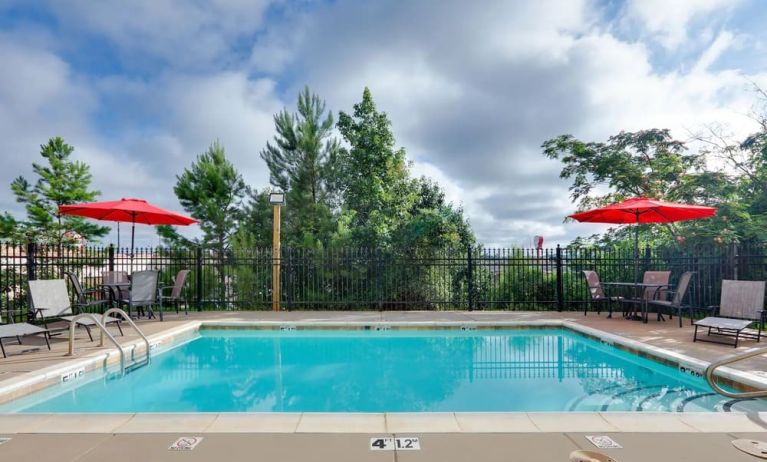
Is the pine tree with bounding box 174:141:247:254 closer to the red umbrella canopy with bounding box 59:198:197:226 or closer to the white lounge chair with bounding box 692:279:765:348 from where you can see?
the red umbrella canopy with bounding box 59:198:197:226

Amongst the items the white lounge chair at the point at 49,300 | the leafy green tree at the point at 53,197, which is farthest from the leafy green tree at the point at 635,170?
the leafy green tree at the point at 53,197

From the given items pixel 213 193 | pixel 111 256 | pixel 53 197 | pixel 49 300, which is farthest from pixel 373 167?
pixel 53 197

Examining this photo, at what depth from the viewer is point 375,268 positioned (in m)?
10.3

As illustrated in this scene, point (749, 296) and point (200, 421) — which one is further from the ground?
point (749, 296)

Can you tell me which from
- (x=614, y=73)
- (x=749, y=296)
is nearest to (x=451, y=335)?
(x=749, y=296)

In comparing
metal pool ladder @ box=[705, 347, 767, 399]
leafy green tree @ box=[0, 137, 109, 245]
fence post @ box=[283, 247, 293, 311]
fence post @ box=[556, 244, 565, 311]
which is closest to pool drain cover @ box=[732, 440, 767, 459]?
metal pool ladder @ box=[705, 347, 767, 399]

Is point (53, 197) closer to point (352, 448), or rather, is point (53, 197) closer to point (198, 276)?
point (198, 276)

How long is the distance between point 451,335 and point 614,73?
18.5 ft

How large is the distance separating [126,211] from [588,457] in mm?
8656

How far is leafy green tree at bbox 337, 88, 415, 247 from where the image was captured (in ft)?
41.9

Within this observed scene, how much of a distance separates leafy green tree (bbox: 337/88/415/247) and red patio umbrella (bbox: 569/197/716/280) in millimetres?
5603

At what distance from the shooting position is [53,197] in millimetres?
16203

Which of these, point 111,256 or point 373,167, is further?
point 373,167

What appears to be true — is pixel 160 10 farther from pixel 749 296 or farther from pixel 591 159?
pixel 591 159
